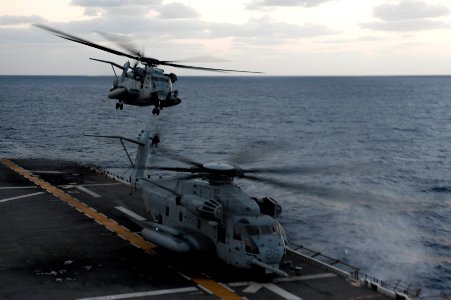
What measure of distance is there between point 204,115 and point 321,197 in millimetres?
96050

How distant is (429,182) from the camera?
68500 mm

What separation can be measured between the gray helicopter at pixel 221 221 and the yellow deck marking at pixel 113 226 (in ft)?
4.86

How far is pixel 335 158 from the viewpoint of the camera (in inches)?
3295

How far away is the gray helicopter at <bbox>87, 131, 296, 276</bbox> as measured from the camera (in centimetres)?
2502

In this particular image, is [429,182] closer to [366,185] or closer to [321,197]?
[366,185]

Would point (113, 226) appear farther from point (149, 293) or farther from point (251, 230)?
point (251, 230)

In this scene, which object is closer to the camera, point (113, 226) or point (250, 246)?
point (250, 246)

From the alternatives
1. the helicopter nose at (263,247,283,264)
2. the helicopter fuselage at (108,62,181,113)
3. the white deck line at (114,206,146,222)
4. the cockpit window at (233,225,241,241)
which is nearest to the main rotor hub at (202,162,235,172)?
the cockpit window at (233,225,241,241)

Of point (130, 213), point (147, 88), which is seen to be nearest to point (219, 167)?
point (147, 88)

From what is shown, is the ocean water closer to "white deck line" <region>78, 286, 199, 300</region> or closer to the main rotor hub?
the main rotor hub

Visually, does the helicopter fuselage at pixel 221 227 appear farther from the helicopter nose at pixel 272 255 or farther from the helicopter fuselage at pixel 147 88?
the helicopter fuselage at pixel 147 88

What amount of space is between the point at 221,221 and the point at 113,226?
484 inches

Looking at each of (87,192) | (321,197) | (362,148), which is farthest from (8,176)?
(362,148)

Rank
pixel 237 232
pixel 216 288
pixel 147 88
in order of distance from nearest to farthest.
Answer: pixel 216 288, pixel 237 232, pixel 147 88
